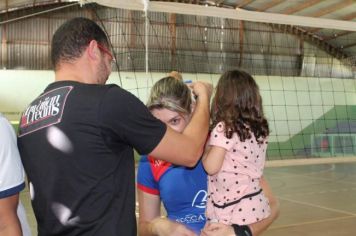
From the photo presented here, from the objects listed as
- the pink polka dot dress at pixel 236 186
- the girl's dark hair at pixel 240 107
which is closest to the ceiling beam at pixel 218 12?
the girl's dark hair at pixel 240 107

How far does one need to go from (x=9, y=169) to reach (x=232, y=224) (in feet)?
2.53

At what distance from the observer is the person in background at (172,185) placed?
4.67 ft

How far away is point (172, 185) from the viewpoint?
1.43m

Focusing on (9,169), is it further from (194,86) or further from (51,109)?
(194,86)

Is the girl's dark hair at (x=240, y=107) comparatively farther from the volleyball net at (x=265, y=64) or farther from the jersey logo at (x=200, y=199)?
the volleyball net at (x=265, y=64)

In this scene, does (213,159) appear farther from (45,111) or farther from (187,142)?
(45,111)

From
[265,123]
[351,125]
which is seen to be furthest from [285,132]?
[265,123]

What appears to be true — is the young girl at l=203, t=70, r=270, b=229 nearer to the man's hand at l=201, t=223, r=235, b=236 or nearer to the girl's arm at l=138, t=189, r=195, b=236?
the man's hand at l=201, t=223, r=235, b=236

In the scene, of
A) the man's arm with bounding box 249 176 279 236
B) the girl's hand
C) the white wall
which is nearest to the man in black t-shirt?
the girl's hand

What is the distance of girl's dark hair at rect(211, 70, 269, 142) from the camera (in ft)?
5.24

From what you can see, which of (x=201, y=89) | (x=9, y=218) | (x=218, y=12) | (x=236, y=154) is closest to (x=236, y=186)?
(x=236, y=154)

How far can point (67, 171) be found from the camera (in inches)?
44.0

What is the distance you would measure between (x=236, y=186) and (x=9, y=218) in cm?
77

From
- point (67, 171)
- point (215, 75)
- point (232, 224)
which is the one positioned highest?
point (215, 75)
